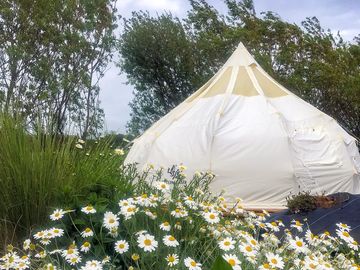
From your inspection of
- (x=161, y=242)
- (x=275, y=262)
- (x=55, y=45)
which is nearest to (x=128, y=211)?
(x=161, y=242)

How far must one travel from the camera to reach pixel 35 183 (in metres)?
3.94

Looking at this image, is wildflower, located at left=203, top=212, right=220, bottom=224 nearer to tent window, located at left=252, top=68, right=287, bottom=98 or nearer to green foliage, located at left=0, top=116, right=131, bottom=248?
green foliage, located at left=0, top=116, right=131, bottom=248

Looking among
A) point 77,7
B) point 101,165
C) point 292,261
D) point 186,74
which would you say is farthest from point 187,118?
point 186,74

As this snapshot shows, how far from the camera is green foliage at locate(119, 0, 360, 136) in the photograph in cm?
1912

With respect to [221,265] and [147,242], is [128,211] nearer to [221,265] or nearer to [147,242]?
[147,242]

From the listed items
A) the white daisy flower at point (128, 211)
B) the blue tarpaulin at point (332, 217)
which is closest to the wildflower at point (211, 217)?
the white daisy flower at point (128, 211)

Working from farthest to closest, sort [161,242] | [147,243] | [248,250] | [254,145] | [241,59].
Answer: [241,59]
[254,145]
[161,242]
[248,250]
[147,243]

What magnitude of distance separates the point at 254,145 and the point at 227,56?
12.2 meters

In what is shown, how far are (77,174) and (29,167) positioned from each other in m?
0.33

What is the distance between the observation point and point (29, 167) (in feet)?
13.0

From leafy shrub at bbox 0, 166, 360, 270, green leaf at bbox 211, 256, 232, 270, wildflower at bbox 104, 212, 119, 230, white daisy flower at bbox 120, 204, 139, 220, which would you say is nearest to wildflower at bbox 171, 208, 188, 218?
leafy shrub at bbox 0, 166, 360, 270

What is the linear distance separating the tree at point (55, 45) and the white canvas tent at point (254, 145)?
22.1 ft

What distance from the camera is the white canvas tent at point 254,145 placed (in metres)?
9.52

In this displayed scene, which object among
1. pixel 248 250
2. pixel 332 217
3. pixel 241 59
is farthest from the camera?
pixel 241 59
